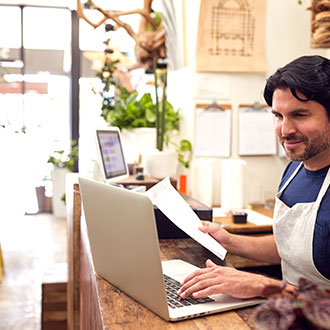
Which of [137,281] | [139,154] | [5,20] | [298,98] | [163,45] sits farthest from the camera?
[5,20]

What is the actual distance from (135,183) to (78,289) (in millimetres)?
728

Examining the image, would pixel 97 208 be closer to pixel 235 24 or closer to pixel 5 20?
pixel 235 24

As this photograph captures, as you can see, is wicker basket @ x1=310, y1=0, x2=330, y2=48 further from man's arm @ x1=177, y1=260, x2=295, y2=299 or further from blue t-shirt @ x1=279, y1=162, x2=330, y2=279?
man's arm @ x1=177, y1=260, x2=295, y2=299

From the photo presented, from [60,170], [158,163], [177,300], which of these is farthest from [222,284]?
[60,170]

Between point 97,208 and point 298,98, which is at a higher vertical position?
point 298,98

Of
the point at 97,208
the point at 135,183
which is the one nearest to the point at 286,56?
the point at 135,183

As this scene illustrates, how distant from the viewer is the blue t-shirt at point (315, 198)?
63.8 inches

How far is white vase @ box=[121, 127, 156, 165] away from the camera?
148 inches

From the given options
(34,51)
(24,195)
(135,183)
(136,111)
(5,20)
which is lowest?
(24,195)

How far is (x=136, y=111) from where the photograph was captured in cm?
384

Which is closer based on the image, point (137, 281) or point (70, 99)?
point (137, 281)

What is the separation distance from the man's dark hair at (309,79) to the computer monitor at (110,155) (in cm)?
135

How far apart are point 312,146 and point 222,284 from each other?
0.70 metres

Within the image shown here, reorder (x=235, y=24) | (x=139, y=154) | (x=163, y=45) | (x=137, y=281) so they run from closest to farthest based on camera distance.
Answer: (x=137, y=281), (x=235, y=24), (x=139, y=154), (x=163, y=45)
